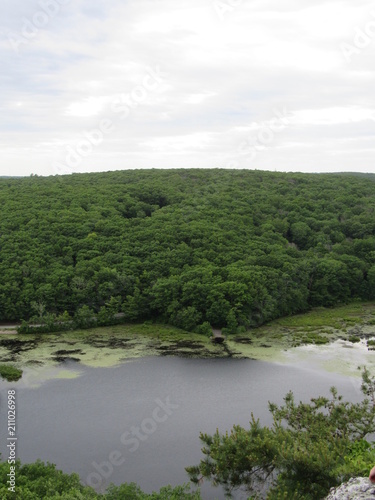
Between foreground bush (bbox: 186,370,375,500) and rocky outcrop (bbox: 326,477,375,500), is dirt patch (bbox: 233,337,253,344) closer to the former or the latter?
foreground bush (bbox: 186,370,375,500)

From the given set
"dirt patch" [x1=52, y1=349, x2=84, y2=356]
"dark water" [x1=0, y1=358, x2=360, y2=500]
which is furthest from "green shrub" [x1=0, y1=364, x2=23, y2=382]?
"dirt patch" [x1=52, y1=349, x2=84, y2=356]

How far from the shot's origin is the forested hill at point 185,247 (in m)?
66.6

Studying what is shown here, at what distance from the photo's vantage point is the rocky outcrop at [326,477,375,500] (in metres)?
14.1

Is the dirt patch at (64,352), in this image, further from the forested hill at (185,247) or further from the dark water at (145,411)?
the forested hill at (185,247)

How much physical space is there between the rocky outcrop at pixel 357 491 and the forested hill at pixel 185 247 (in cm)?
4675

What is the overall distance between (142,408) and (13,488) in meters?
17.9

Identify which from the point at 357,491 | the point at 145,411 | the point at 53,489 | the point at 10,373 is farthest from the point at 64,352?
the point at 357,491

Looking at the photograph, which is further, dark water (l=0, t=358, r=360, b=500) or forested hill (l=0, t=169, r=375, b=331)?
forested hill (l=0, t=169, r=375, b=331)

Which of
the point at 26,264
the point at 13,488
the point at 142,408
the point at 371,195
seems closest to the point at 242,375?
the point at 142,408

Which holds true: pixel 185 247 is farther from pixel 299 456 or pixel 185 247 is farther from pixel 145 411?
pixel 299 456

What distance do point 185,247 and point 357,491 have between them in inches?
2487

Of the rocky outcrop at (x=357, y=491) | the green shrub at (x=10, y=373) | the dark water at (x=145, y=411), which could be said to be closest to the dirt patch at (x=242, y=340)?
the dark water at (x=145, y=411)

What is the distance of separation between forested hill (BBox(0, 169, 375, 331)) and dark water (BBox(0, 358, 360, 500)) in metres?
15.7

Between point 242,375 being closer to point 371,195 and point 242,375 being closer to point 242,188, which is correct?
point 242,188
